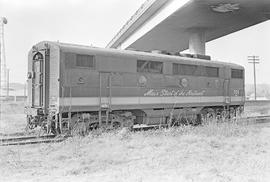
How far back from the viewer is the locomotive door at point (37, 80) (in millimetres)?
12406

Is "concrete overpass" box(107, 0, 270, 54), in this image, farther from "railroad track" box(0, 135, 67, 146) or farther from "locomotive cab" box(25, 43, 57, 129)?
"railroad track" box(0, 135, 67, 146)

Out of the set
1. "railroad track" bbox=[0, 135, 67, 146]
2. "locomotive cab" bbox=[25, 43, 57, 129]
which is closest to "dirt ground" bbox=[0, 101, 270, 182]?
"railroad track" bbox=[0, 135, 67, 146]

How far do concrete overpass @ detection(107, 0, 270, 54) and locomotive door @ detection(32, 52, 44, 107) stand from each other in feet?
43.5

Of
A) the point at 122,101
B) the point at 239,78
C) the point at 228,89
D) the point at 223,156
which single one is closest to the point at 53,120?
the point at 122,101

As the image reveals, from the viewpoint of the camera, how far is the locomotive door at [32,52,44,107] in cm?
1241

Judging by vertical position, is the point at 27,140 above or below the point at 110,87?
below

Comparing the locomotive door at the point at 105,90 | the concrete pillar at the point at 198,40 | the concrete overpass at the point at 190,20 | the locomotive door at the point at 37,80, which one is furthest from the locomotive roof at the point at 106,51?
the concrete pillar at the point at 198,40

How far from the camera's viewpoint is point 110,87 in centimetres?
1286

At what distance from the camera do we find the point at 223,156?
27.6 feet

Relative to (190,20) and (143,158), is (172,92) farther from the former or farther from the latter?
(190,20)

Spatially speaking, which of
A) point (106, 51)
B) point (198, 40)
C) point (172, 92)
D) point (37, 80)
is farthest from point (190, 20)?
point (37, 80)

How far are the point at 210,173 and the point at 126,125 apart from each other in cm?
693

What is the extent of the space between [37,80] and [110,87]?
9.38ft

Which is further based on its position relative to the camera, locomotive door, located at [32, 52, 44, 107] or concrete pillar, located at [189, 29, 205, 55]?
concrete pillar, located at [189, 29, 205, 55]
